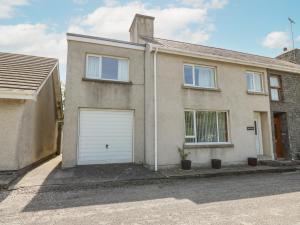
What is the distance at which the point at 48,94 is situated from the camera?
1286 centimetres

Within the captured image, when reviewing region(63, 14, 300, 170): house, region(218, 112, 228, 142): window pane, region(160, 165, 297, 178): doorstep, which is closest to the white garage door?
region(63, 14, 300, 170): house

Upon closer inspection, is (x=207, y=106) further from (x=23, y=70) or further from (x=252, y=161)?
(x=23, y=70)

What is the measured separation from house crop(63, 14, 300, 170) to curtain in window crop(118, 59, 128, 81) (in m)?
0.04

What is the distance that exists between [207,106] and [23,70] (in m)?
8.95

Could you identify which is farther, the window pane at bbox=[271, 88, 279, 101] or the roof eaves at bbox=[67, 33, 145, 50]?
the window pane at bbox=[271, 88, 279, 101]

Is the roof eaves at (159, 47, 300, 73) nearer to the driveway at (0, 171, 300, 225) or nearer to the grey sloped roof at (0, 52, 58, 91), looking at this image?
the grey sloped roof at (0, 52, 58, 91)

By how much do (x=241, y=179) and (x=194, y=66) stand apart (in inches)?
237

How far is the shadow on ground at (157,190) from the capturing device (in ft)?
18.6

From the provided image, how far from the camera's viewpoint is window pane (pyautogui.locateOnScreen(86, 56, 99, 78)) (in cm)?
Answer: 1010

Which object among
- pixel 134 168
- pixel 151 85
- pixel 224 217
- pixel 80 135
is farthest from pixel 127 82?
pixel 224 217

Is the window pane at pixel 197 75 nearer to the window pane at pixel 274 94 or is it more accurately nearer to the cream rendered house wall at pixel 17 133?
the window pane at pixel 274 94

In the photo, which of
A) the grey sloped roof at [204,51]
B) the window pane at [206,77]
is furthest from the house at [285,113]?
the window pane at [206,77]

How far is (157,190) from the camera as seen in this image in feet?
22.4

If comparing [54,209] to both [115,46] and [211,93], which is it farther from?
[211,93]
